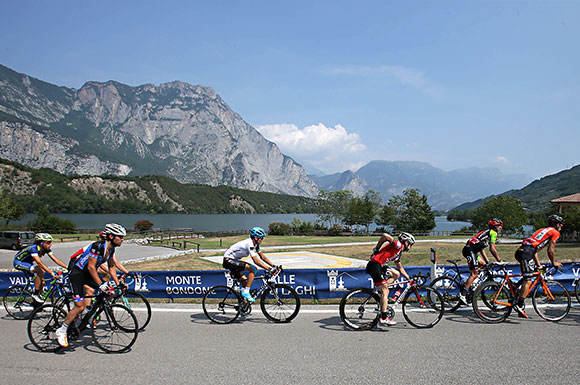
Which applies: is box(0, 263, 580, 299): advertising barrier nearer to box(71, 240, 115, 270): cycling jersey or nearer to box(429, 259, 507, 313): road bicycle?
box(429, 259, 507, 313): road bicycle

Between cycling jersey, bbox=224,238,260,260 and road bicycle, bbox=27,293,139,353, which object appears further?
cycling jersey, bbox=224,238,260,260

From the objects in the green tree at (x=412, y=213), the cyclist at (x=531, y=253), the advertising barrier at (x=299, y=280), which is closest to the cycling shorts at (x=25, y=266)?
the advertising barrier at (x=299, y=280)

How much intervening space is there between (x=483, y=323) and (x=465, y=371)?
122 inches

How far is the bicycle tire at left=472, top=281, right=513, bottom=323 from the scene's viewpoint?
7.86 m

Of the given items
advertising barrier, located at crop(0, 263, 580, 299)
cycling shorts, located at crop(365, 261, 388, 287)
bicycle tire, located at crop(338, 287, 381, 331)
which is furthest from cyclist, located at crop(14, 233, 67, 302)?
cycling shorts, located at crop(365, 261, 388, 287)

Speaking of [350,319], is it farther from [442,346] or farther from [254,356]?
[254,356]

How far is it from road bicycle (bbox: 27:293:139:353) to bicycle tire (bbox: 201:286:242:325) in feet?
6.67

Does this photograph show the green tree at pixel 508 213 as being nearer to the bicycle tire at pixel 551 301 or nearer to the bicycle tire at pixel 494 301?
the bicycle tire at pixel 551 301

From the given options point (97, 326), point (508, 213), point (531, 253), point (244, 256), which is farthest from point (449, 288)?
point (508, 213)

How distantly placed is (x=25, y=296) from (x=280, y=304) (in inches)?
244

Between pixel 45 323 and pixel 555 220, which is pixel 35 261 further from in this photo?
pixel 555 220

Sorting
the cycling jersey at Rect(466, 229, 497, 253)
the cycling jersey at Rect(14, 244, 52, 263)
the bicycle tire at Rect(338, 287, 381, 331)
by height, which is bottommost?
the bicycle tire at Rect(338, 287, 381, 331)

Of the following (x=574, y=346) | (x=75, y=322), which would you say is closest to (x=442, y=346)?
(x=574, y=346)

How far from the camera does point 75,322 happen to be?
6.37 meters
